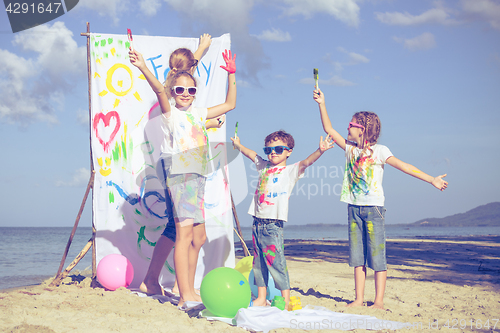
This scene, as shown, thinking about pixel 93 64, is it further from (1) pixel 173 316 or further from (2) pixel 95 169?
(1) pixel 173 316

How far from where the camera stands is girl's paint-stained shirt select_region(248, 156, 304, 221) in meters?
3.47

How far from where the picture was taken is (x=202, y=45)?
485 cm

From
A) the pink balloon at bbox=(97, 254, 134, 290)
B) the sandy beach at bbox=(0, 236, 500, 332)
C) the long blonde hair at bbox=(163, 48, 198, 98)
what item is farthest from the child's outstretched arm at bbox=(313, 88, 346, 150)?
the pink balloon at bbox=(97, 254, 134, 290)

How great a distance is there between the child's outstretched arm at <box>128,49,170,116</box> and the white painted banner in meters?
Result: 1.43

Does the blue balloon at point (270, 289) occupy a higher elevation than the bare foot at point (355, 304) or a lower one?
higher

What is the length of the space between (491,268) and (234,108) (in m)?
5.24

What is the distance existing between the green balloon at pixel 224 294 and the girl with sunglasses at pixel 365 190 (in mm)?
1210

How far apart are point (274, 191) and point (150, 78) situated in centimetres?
153

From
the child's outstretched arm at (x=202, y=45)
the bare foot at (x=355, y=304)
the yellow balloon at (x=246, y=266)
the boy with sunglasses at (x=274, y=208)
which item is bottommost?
the bare foot at (x=355, y=304)

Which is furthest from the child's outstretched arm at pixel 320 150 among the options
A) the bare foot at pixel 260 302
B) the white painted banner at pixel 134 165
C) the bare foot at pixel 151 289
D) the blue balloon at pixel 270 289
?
the bare foot at pixel 151 289

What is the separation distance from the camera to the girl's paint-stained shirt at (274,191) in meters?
3.47

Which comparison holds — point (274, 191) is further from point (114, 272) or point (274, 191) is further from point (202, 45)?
point (202, 45)

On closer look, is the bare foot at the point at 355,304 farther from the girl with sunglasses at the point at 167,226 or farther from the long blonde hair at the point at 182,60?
the long blonde hair at the point at 182,60

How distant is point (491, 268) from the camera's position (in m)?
6.10
